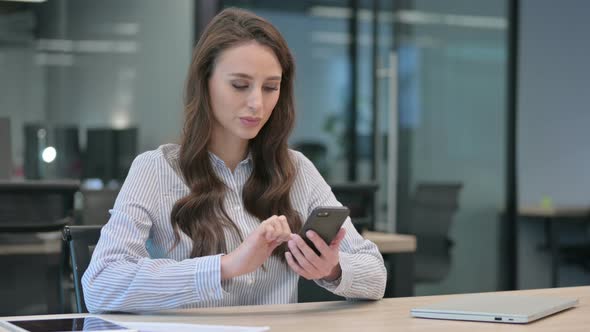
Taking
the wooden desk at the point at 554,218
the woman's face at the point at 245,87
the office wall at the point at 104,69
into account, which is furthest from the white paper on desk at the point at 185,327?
the wooden desk at the point at 554,218

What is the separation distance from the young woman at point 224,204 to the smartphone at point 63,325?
0.17m

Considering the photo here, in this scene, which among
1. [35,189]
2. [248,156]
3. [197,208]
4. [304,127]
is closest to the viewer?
[197,208]

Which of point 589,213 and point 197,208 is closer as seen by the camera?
point 197,208

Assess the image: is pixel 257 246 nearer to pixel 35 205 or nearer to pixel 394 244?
pixel 394 244

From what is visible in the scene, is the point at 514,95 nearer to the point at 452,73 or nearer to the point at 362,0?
the point at 452,73

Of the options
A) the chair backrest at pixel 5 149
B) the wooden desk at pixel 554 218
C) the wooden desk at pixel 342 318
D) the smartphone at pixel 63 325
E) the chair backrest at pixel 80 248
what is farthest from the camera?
the wooden desk at pixel 554 218

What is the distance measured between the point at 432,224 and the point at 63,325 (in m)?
4.68

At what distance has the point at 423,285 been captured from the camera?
247 inches

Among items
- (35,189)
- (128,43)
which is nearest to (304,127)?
(128,43)

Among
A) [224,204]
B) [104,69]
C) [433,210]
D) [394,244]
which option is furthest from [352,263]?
[433,210]

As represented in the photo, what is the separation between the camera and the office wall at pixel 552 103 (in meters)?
6.49

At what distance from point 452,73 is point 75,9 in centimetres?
258

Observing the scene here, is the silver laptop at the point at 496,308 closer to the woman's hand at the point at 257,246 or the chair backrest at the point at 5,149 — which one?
the woman's hand at the point at 257,246

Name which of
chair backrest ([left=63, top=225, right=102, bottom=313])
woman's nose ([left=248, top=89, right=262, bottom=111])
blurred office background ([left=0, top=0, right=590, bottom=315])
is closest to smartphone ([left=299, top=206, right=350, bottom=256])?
woman's nose ([left=248, top=89, right=262, bottom=111])
